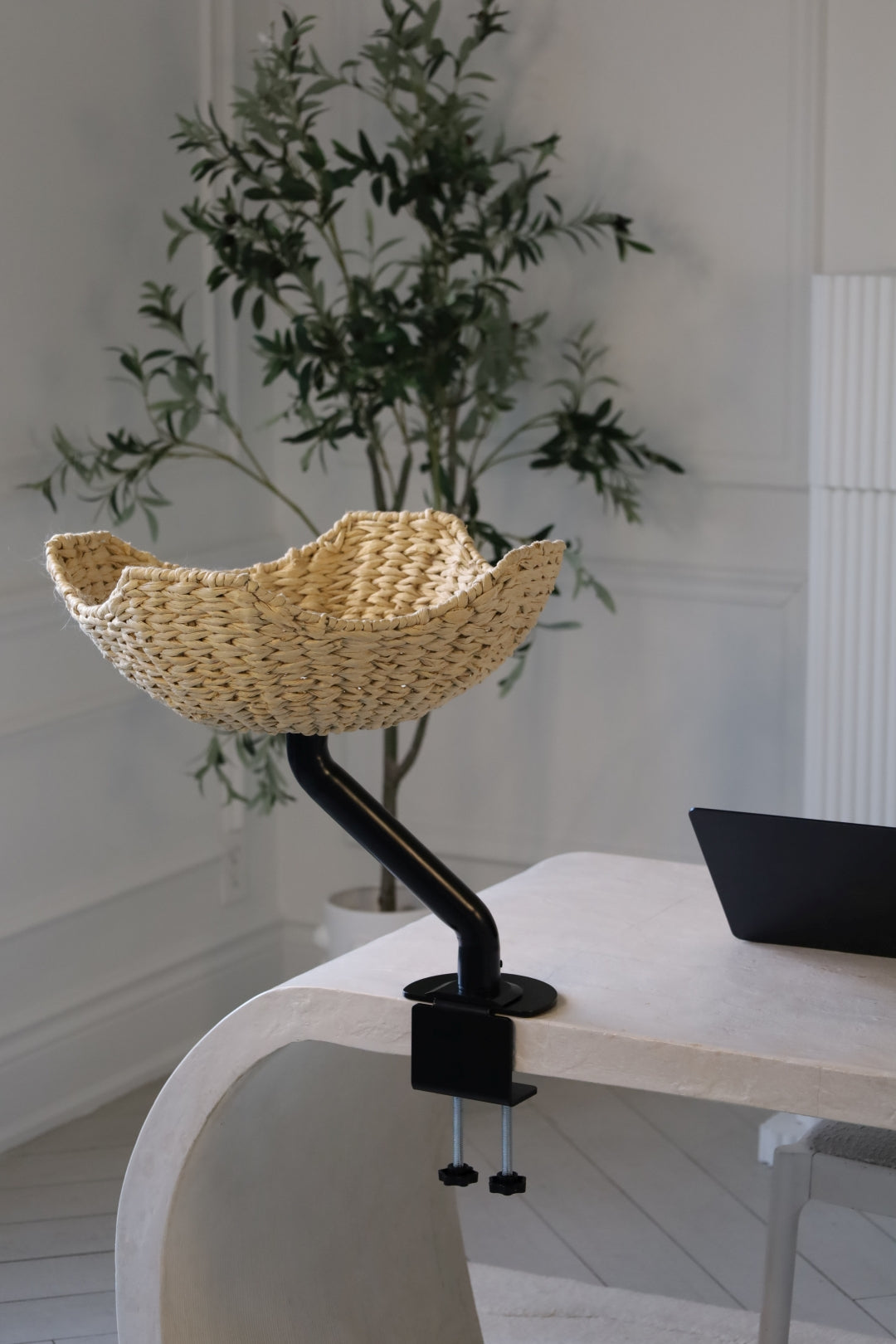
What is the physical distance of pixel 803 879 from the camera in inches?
59.1

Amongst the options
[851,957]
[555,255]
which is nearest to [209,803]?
[555,255]

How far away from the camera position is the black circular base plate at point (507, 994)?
1.42 metres

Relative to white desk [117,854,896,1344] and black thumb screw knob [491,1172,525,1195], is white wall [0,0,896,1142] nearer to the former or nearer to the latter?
white desk [117,854,896,1344]

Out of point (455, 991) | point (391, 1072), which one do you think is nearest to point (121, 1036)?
point (391, 1072)

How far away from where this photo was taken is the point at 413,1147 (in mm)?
2021

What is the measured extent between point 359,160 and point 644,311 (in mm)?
644

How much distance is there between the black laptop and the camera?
1.43m

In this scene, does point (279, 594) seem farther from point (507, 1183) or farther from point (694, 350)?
point (694, 350)

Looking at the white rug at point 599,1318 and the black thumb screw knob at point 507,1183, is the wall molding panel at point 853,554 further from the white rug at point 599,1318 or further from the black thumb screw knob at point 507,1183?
the black thumb screw knob at point 507,1183

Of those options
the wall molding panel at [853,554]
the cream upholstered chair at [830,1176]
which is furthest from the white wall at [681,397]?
the cream upholstered chair at [830,1176]

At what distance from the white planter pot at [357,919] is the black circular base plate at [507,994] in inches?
67.0

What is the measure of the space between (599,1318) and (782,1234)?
667 millimetres

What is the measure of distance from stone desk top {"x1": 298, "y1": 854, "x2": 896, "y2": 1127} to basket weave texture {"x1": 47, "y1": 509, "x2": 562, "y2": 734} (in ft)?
0.87

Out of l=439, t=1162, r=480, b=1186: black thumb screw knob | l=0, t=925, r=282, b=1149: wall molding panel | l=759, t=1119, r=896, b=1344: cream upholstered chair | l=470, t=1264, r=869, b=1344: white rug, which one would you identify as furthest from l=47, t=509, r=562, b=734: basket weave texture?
l=0, t=925, r=282, b=1149: wall molding panel
